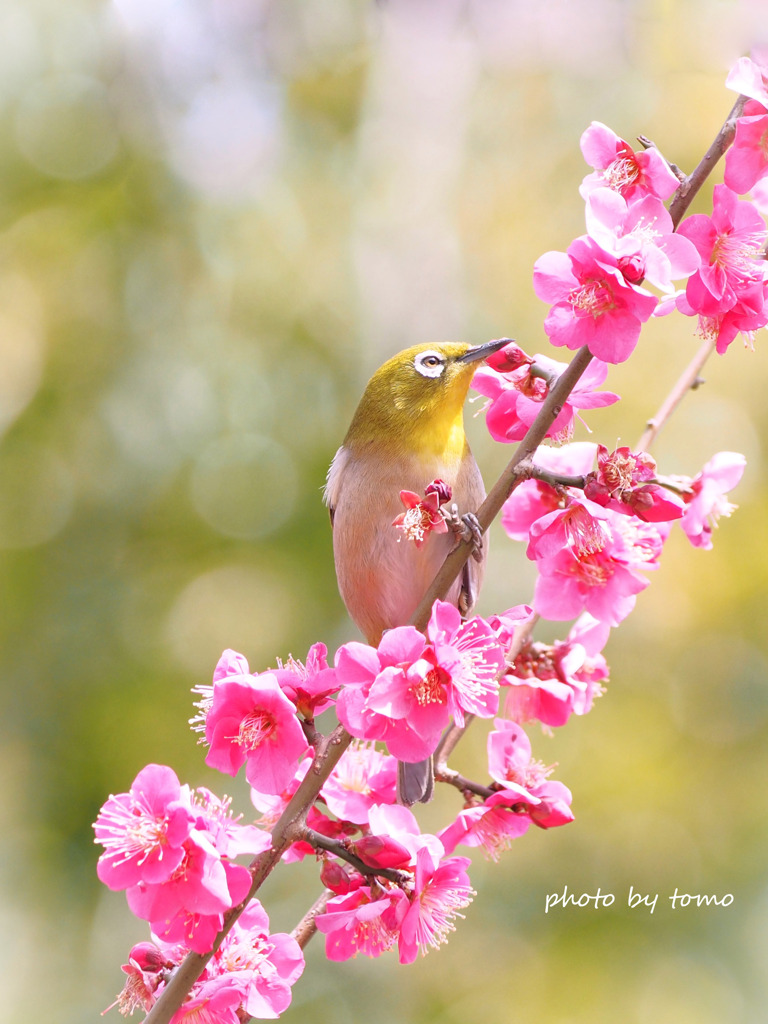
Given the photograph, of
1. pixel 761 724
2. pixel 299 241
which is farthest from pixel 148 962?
pixel 299 241

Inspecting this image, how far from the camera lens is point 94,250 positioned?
10664 millimetres

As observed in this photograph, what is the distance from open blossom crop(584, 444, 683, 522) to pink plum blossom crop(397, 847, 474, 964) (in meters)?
0.61

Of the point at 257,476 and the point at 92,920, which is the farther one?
the point at 257,476

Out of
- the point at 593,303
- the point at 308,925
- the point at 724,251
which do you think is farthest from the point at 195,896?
the point at 724,251

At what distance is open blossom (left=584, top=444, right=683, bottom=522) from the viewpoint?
4.91ft

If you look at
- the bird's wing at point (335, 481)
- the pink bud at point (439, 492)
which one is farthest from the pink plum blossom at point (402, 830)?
the bird's wing at point (335, 481)

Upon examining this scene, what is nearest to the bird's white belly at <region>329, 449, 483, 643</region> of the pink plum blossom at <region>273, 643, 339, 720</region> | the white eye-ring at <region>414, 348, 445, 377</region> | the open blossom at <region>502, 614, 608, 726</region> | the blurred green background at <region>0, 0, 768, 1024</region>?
the white eye-ring at <region>414, 348, 445, 377</region>

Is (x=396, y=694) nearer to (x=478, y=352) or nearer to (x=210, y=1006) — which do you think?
(x=210, y=1006)

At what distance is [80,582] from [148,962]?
8.13 metres

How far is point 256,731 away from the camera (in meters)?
1.46

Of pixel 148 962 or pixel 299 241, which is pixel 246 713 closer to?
pixel 148 962

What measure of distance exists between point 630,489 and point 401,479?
1.00m

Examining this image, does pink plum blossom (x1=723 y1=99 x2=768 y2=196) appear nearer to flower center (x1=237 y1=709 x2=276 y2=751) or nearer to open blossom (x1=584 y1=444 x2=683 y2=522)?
open blossom (x1=584 y1=444 x2=683 y2=522)

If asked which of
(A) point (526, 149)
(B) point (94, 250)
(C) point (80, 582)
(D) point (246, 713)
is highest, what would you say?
(A) point (526, 149)
